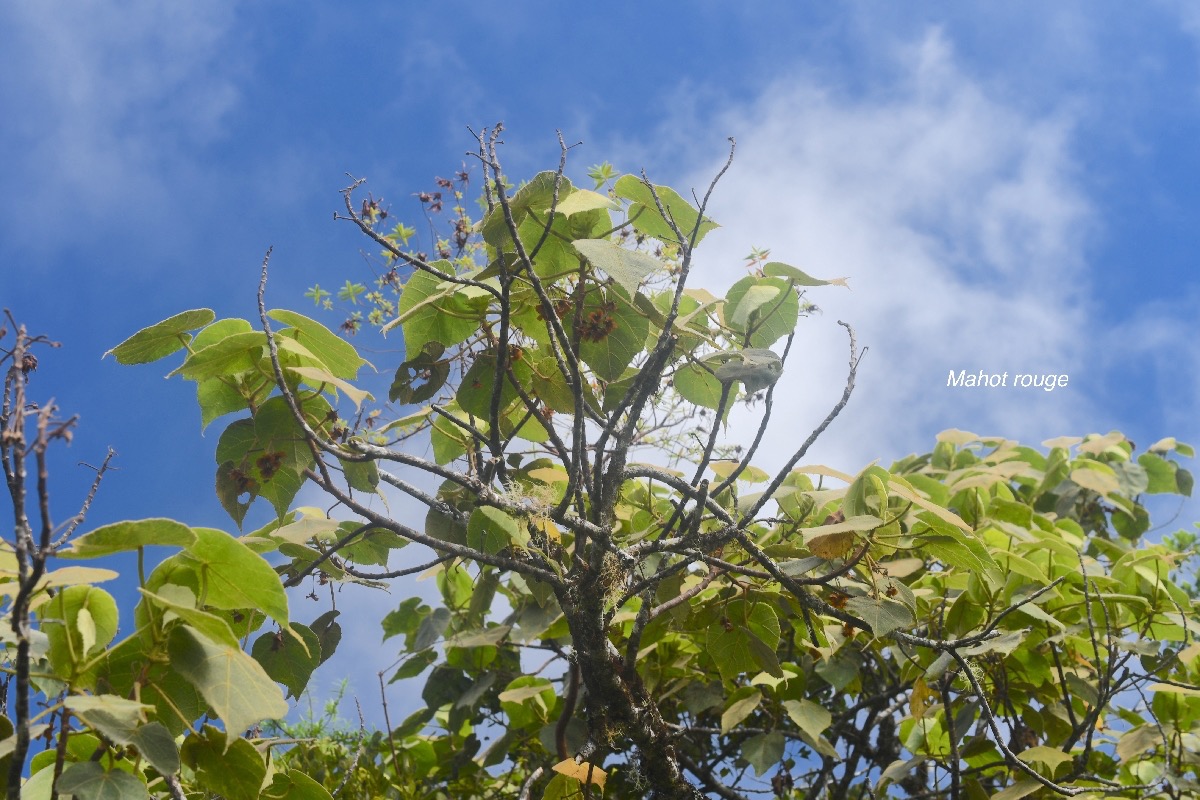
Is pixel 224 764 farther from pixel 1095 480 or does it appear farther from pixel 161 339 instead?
pixel 1095 480

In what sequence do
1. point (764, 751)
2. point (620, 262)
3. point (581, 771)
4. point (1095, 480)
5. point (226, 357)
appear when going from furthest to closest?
point (1095, 480)
point (764, 751)
point (581, 771)
point (226, 357)
point (620, 262)

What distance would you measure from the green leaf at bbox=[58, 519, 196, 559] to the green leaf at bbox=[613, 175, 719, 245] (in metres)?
0.69

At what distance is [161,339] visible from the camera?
1.27 meters

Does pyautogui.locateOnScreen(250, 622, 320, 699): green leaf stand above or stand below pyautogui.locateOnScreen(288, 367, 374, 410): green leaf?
below

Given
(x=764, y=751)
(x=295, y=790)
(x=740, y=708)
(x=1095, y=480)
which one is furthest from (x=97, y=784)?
(x=1095, y=480)

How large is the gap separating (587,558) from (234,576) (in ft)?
1.77

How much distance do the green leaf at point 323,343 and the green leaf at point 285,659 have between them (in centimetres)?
36

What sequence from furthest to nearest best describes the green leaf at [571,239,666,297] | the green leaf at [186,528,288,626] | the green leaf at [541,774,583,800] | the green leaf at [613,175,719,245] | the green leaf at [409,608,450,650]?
the green leaf at [409,608,450,650] → the green leaf at [541,774,583,800] → the green leaf at [613,175,719,245] → the green leaf at [571,239,666,297] → the green leaf at [186,528,288,626]

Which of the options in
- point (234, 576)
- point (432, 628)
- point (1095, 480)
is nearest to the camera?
point (234, 576)

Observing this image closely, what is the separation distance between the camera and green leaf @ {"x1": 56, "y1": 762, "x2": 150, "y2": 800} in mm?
860

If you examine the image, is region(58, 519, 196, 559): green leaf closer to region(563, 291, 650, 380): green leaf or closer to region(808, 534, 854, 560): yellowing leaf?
region(563, 291, 650, 380): green leaf

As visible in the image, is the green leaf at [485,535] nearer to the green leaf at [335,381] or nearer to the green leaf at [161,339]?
the green leaf at [335,381]

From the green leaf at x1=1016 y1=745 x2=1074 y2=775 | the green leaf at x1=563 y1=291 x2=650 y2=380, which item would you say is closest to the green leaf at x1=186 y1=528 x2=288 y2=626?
the green leaf at x1=563 y1=291 x2=650 y2=380

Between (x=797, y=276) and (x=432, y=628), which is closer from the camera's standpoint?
(x=797, y=276)
